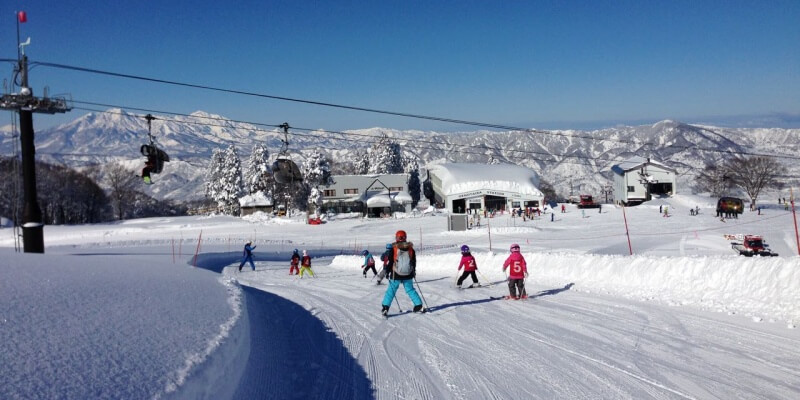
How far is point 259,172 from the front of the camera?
84688 mm

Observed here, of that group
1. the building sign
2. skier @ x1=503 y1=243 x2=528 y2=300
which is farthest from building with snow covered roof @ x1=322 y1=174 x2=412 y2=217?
skier @ x1=503 y1=243 x2=528 y2=300

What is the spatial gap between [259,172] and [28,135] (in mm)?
64544

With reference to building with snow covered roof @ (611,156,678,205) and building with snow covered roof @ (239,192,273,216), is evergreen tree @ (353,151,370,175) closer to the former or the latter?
building with snow covered roof @ (239,192,273,216)

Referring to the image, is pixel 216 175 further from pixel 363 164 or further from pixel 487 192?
pixel 487 192

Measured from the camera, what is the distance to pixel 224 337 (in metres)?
5.92

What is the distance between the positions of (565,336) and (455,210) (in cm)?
6975

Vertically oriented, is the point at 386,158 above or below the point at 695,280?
above

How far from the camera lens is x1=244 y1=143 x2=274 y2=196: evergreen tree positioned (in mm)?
83750

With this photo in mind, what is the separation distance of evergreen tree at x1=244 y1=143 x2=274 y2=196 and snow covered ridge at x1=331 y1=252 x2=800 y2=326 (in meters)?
70.5

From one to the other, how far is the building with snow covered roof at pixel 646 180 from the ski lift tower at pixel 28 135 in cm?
7677

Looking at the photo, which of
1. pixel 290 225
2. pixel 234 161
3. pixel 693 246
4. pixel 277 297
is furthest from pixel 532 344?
pixel 234 161

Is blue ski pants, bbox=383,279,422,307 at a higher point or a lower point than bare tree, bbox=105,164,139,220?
lower

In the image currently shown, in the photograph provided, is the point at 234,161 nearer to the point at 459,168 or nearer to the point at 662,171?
the point at 459,168

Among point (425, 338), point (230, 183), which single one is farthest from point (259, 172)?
point (425, 338)
